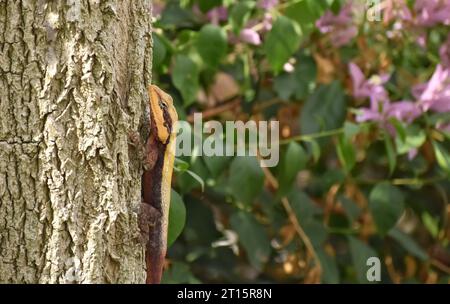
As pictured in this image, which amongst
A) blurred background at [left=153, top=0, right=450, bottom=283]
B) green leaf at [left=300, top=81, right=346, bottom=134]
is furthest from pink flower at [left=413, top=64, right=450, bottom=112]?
green leaf at [left=300, top=81, right=346, bottom=134]

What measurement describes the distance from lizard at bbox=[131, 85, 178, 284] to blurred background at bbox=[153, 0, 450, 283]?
0.47 meters

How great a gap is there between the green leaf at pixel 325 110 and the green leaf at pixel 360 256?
0.32 metres

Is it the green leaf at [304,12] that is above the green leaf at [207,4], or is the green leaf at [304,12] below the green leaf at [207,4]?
below

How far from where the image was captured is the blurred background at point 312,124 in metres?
2.02

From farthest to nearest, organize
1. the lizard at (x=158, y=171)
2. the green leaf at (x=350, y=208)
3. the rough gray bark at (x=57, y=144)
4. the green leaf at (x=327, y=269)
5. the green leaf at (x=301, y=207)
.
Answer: the green leaf at (x=350, y=208) < the green leaf at (x=301, y=207) < the green leaf at (x=327, y=269) < the lizard at (x=158, y=171) < the rough gray bark at (x=57, y=144)

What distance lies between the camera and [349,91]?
254 centimetres

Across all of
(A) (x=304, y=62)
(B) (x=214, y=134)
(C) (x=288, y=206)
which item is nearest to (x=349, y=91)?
(A) (x=304, y=62)

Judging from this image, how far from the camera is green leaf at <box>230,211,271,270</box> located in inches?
88.7

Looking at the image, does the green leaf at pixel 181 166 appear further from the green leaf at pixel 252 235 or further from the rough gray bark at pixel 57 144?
the green leaf at pixel 252 235

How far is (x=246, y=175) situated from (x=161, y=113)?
0.60m

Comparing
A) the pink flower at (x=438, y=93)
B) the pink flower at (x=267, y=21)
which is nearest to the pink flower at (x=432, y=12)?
the pink flower at (x=438, y=93)

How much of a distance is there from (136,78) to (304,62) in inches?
44.2

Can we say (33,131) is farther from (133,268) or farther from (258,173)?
(258,173)

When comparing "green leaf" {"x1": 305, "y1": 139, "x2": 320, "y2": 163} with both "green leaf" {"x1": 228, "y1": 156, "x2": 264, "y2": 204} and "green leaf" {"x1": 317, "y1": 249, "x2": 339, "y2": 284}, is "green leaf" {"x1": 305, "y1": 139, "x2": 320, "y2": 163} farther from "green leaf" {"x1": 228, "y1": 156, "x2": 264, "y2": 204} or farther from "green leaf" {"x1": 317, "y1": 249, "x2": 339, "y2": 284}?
"green leaf" {"x1": 317, "y1": 249, "x2": 339, "y2": 284}
